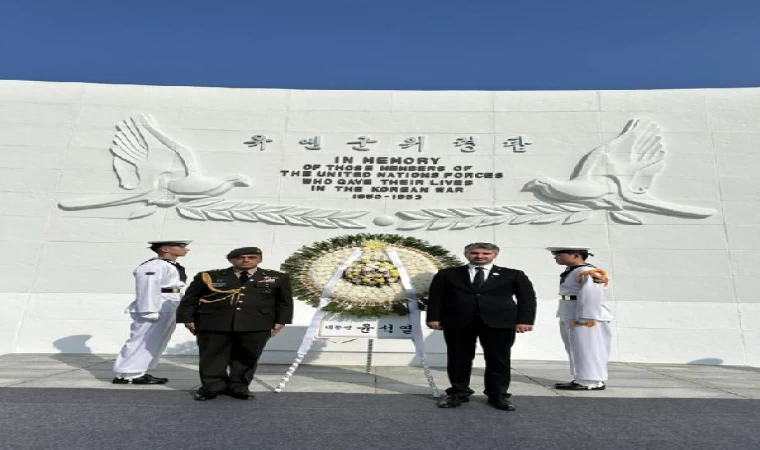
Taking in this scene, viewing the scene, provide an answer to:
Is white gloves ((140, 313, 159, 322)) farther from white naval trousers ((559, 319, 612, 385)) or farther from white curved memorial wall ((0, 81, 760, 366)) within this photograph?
white naval trousers ((559, 319, 612, 385))

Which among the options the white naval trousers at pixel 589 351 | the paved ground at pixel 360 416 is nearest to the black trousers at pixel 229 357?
the paved ground at pixel 360 416

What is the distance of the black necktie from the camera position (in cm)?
379

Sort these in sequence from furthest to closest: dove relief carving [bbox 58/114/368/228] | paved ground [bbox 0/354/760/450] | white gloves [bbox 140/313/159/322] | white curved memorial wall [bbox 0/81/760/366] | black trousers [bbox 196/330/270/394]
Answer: dove relief carving [bbox 58/114/368/228] → white curved memorial wall [bbox 0/81/760/366] → white gloves [bbox 140/313/159/322] → black trousers [bbox 196/330/270/394] → paved ground [bbox 0/354/760/450]

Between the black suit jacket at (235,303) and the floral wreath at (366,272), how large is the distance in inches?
20.9

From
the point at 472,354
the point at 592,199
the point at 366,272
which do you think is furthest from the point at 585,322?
the point at 592,199

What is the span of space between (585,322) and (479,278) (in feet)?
4.85

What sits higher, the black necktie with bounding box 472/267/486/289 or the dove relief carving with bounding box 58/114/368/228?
the dove relief carving with bounding box 58/114/368/228

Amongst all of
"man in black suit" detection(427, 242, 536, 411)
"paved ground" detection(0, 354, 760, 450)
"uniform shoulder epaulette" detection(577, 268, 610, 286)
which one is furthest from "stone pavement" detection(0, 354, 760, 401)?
"uniform shoulder epaulette" detection(577, 268, 610, 286)

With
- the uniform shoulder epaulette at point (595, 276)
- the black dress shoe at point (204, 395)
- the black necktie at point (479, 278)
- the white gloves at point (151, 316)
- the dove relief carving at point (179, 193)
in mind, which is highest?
the dove relief carving at point (179, 193)

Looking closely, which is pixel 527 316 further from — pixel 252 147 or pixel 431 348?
pixel 252 147

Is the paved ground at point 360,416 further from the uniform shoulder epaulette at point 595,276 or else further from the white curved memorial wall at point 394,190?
the white curved memorial wall at point 394,190

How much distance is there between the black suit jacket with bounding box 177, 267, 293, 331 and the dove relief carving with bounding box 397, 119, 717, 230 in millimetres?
4078

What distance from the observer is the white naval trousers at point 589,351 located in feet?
14.7

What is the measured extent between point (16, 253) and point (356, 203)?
215 inches
